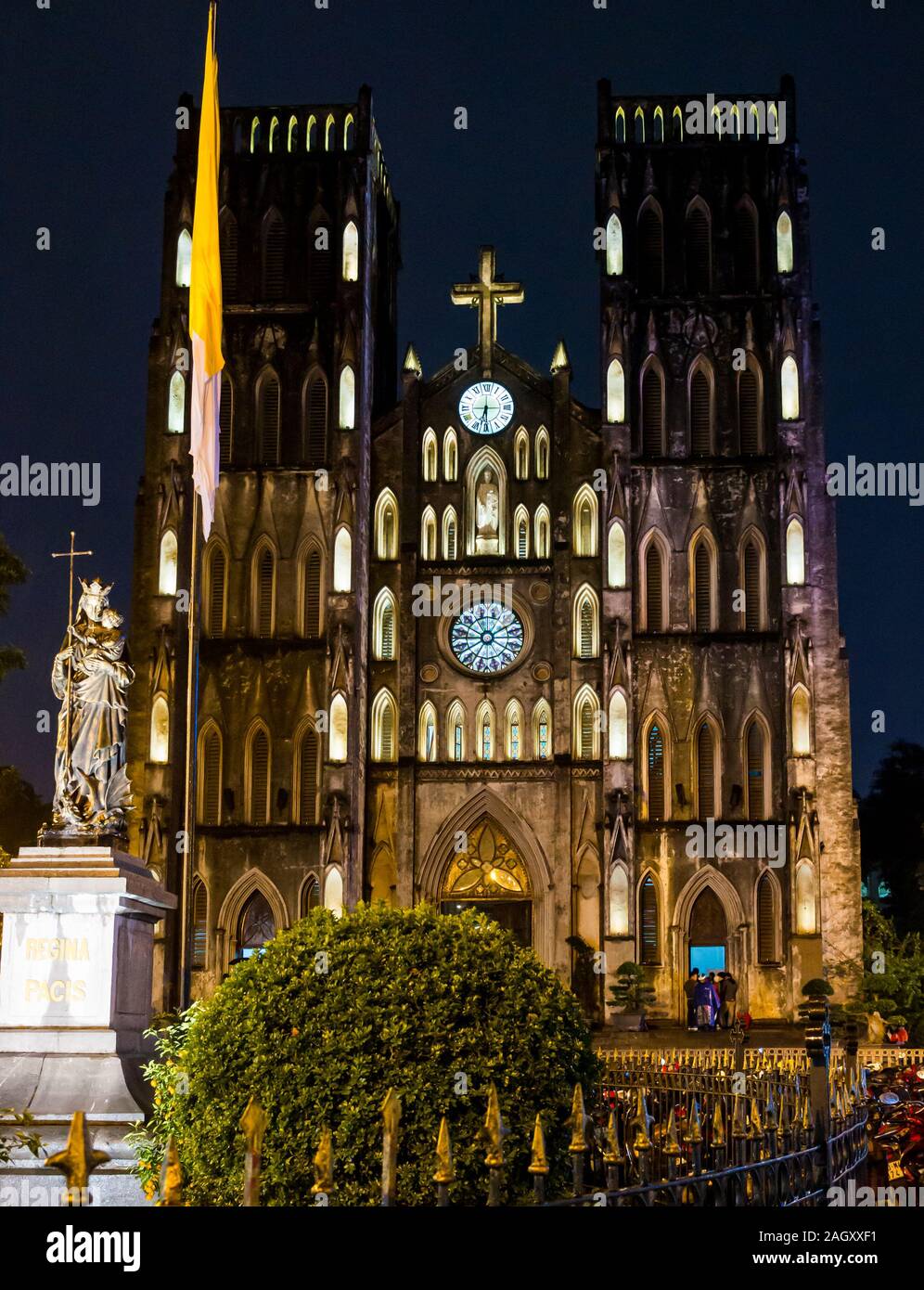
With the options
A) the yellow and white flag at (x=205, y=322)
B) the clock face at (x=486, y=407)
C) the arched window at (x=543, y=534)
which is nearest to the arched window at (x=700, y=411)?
the arched window at (x=543, y=534)

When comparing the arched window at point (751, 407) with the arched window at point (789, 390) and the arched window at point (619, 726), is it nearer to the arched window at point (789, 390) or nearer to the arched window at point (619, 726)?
the arched window at point (789, 390)

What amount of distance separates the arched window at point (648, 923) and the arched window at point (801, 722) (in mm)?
4949

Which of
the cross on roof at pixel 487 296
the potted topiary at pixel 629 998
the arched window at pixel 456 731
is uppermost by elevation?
the cross on roof at pixel 487 296

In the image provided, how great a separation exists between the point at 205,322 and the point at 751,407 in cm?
→ 2845

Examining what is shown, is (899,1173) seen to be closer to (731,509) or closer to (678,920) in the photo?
(678,920)

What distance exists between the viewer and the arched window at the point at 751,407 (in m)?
43.9

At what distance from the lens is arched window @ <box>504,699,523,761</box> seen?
43.2 meters

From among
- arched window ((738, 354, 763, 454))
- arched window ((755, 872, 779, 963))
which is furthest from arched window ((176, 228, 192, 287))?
arched window ((755, 872, 779, 963))

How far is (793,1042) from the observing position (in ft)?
118

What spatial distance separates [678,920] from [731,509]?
35.1 ft

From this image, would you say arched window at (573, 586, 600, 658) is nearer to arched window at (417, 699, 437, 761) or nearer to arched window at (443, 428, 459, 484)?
arched window at (417, 699, 437, 761)

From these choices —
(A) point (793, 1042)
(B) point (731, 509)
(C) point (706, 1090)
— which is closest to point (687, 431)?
(B) point (731, 509)

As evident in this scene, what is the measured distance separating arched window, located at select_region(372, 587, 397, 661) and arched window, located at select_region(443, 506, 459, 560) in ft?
6.23

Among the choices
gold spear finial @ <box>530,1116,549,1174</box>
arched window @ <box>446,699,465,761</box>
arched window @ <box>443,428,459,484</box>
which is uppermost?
arched window @ <box>443,428,459,484</box>
